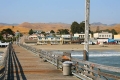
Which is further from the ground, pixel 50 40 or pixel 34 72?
pixel 50 40

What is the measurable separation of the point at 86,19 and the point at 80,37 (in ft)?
525

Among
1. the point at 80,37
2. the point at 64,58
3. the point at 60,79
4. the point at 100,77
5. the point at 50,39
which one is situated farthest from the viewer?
the point at 80,37

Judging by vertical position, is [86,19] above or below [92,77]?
above

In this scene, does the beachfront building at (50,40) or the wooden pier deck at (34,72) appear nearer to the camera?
the wooden pier deck at (34,72)

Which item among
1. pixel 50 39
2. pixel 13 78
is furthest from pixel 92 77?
pixel 50 39

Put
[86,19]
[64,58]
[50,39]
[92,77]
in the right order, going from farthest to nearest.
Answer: [50,39], [64,58], [86,19], [92,77]

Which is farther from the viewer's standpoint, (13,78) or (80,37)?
(80,37)

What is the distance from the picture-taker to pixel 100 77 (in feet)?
36.2

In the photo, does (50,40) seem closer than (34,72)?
No

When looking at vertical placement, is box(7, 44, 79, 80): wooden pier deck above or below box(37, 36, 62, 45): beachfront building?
below

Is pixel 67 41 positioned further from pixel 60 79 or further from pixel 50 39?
pixel 60 79

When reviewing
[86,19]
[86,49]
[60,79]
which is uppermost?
[86,19]

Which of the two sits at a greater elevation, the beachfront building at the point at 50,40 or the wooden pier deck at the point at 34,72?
the beachfront building at the point at 50,40

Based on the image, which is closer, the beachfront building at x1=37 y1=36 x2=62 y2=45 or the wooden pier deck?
the wooden pier deck
